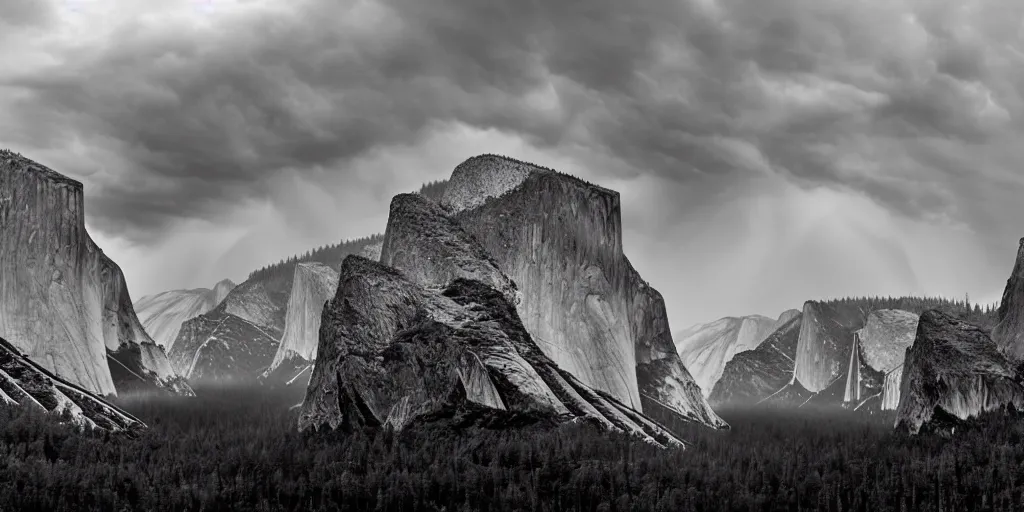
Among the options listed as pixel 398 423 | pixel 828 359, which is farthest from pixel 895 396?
pixel 398 423

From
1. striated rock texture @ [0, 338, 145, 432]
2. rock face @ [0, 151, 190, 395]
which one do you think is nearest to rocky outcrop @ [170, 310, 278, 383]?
rock face @ [0, 151, 190, 395]

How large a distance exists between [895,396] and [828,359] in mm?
22167

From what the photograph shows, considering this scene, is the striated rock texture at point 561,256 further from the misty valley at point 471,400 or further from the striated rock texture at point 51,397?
the striated rock texture at point 51,397

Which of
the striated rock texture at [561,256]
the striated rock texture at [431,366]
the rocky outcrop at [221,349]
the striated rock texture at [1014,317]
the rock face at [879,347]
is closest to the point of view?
the striated rock texture at [431,366]

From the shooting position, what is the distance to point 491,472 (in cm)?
3434

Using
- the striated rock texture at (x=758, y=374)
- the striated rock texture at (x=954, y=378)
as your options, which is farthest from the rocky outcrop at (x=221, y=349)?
the striated rock texture at (x=954, y=378)

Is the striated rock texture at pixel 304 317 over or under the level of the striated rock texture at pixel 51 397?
over

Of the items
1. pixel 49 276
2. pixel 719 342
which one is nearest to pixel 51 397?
pixel 49 276

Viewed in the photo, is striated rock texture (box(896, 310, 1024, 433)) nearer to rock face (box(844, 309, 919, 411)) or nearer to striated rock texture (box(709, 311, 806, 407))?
rock face (box(844, 309, 919, 411))

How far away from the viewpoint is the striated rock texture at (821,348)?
104812 mm

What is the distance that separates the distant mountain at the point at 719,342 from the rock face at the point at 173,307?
64.5 metres

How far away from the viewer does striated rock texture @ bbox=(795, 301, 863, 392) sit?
104812 mm

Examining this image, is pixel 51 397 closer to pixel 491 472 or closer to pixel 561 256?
pixel 491 472

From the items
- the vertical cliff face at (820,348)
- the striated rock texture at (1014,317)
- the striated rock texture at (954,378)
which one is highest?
the vertical cliff face at (820,348)
